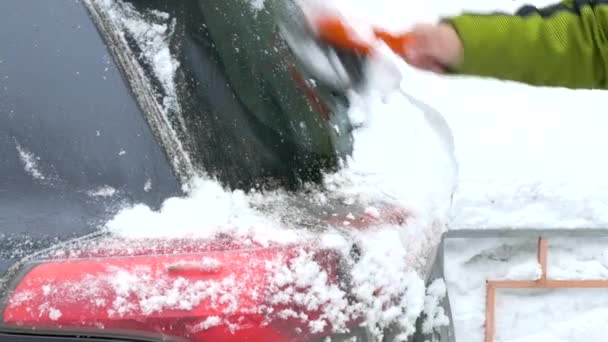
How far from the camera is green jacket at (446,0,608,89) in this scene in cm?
214

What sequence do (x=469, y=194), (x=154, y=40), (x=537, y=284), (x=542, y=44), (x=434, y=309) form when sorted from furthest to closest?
1. (x=469, y=194)
2. (x=537, y=284)
3. (x=434, y=309)
4. (x=542, y=44)
5. (x=154, y=40)

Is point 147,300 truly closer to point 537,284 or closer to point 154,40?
point 154,40

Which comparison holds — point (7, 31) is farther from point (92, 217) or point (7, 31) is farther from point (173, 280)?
point (173, 280)

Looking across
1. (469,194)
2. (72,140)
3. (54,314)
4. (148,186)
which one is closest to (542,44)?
(148,186)

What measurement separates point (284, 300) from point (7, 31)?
89cm

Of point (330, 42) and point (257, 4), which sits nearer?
point (257, 4)

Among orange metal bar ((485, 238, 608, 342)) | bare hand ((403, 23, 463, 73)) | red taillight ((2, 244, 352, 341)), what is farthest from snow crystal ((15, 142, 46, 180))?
orange metal bar ((485, 238, 608, 342))

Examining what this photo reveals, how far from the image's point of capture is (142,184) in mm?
1702

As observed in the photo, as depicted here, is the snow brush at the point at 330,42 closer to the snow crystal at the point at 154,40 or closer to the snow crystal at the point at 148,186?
the snow crystal at the point at 154,40

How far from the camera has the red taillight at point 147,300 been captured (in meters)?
1.54

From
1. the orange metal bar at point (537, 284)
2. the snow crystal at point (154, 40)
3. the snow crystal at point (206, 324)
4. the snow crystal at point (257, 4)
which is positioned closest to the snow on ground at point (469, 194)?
the snow crystal at point (206, 324)

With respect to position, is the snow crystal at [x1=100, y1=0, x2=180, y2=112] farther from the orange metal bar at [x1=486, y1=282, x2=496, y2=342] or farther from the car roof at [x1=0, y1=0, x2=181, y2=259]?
the orange metal bar at [x1=486, y1=282, x2=496, y2=342]

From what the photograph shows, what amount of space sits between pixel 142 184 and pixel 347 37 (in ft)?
3.22

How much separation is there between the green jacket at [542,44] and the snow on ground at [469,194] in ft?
0.68
